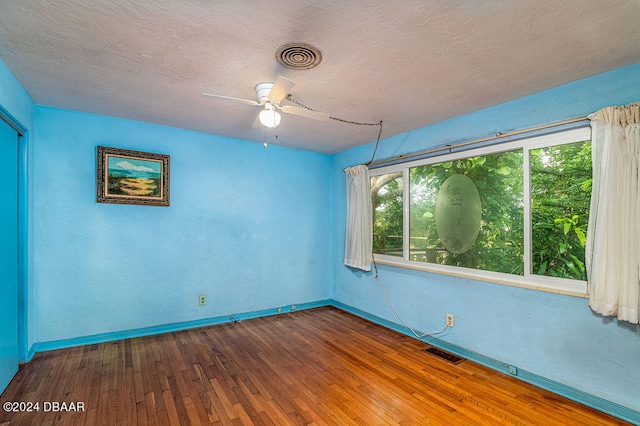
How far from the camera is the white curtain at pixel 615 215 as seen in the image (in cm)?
195

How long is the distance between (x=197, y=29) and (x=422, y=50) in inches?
53.0

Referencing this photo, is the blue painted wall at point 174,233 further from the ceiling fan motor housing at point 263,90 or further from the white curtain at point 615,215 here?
the white curtain at point 615,215

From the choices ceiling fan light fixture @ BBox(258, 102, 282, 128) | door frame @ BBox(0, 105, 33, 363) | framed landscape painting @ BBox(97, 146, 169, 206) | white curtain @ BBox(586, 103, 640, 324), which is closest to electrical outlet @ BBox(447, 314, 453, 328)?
white curtain @ BBox(586, 103, 640, 324)

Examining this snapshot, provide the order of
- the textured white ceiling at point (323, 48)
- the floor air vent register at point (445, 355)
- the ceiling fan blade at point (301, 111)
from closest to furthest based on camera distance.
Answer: the textured white ceiling at point (323, 48) < the ceiling fan blade at point (301, 111) < the floor air vent register at point (445, 355)

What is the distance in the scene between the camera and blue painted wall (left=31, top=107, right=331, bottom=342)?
294 centimetres

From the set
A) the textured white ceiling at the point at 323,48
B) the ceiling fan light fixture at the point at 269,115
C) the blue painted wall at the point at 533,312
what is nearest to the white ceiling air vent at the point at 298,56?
the textured white ceiling at the point at 323,48

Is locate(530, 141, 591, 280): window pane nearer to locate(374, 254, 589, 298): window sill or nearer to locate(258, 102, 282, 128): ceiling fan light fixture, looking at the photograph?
locate(374, 254, 589, 298): window sill

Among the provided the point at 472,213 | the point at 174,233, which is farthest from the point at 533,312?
the point at 174,233

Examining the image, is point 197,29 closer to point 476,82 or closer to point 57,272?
point 476,82

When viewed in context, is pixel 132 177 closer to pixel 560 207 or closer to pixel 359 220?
pixel 359 220

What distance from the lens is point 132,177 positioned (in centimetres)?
328

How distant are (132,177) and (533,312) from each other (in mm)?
4113

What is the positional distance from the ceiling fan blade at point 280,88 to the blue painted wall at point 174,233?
2053 millimetres

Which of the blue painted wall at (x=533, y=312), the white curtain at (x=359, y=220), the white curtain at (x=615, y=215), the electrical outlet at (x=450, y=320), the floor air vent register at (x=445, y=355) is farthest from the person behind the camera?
the white curtain at (x=359, y=220)
